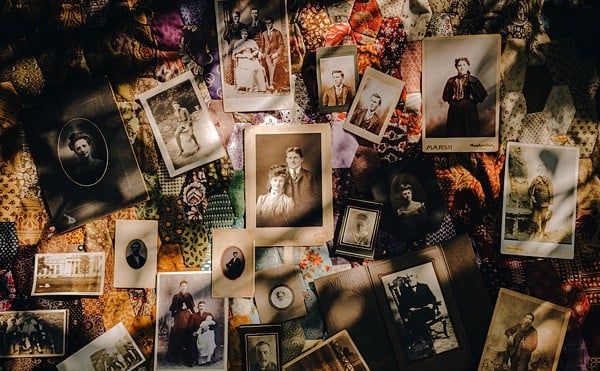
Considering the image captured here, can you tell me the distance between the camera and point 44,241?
4.89 feet

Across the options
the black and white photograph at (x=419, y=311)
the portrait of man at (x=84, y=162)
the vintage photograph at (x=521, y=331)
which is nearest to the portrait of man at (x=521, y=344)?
the vintage photograph at (x=521, y=331)

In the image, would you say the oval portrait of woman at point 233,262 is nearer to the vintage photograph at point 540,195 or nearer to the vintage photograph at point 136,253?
the vintage photograph at point 136,253

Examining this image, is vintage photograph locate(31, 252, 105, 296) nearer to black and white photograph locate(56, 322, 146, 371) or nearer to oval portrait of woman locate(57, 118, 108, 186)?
black and white photograph locate(56, 322, 146, 371)

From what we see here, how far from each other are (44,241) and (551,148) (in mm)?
1709

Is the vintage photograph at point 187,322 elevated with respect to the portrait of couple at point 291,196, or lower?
lower

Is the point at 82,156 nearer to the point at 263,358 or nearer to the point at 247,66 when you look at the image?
the point at 247,66

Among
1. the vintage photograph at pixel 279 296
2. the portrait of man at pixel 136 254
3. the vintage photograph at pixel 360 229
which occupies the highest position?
the vintage photograph at pixel 360 229

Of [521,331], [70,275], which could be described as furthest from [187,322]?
[521,331]

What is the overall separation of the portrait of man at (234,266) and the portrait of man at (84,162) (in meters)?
0.52

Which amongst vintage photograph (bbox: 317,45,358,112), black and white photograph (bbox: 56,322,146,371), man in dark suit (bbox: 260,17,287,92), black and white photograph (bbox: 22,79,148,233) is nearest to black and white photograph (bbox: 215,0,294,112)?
man in dark suit (bbox: 260,17,287,92)

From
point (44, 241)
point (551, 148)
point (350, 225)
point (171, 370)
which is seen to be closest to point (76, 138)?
point (44, 241)

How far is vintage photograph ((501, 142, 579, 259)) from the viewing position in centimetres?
146

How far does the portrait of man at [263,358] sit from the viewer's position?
4.76 feet

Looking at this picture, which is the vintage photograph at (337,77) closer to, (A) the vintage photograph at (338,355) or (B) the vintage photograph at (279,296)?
(B) the vintage photograph at (279,296)
